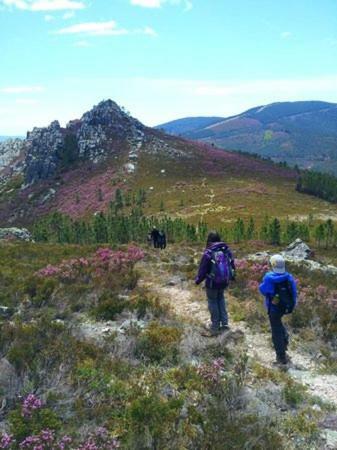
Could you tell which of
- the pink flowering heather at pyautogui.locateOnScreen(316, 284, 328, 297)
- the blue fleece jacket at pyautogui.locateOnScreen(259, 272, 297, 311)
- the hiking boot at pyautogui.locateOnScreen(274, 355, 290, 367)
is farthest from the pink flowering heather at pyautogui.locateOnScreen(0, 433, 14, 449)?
the pink flowering heather at pyautogui.locateOnScreen(316, 284, 328, 297)

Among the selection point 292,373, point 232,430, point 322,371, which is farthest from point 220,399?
point 322,371

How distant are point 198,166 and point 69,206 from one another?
3501 cm

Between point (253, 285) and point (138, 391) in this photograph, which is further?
point (253, 285)

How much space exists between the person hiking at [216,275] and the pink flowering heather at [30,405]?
5.92m

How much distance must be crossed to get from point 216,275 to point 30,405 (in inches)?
248

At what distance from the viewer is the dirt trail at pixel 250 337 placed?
29.6 ft

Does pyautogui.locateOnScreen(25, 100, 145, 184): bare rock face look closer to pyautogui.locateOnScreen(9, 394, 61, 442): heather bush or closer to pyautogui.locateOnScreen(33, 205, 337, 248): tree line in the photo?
pyautogui.locateOnScreen(33, 205, 337, 248): tree line

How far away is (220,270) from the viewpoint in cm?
1142

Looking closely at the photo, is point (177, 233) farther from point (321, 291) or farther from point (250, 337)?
point (250, 337)

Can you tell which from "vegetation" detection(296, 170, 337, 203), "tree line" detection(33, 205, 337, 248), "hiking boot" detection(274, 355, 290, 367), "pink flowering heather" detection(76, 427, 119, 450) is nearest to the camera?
"pink flowering heather" detection(76, 427, 119, 450)

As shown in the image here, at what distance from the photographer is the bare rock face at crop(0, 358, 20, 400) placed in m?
6.70

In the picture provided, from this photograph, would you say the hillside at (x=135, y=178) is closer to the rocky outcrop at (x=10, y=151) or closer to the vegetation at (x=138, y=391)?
the rocky outcrop at (x=10, y=151)

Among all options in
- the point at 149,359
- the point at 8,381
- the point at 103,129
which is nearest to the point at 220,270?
the point at 149,359

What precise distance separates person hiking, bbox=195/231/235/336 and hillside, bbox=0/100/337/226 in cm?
6231
